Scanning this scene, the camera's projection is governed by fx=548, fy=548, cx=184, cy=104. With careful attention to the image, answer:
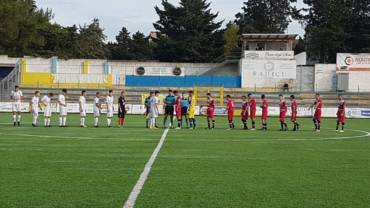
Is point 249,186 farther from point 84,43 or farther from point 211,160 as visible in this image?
point 84,43

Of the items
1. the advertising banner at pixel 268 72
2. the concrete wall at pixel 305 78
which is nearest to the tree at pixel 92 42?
the advertising banner at pixel 268 72

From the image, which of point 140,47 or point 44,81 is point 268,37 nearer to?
point 44,81

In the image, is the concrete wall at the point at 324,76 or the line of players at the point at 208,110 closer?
the line of players at the point at 208,110

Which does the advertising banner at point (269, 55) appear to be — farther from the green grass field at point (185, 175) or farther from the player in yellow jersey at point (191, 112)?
the green grass field at point (185, 175)

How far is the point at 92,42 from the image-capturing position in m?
91.4

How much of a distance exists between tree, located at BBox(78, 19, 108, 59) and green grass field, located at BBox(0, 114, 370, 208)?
71.8 m

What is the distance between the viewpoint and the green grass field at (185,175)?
8328 millimetres

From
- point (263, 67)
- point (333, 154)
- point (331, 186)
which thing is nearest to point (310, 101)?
point (263, 67)

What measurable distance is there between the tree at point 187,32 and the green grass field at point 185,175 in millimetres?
62209

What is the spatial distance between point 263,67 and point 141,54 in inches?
1508

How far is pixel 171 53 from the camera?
80.4 meters

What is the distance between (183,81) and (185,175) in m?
54.9

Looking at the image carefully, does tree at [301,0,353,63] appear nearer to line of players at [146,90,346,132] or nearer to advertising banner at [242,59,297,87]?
advertising banner at [242,59,297,87]

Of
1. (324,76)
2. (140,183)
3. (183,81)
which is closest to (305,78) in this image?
(324,76)
